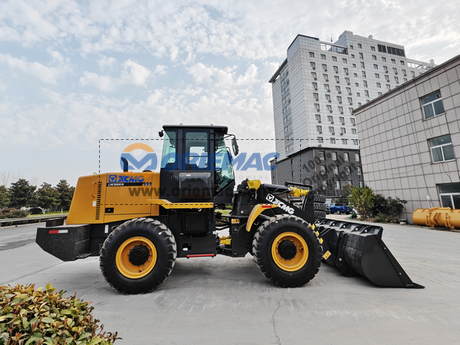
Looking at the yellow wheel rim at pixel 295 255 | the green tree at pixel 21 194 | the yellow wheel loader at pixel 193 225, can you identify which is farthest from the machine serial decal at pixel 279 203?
the green tree at pixel 21 194

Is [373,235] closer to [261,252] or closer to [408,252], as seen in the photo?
[261,252]

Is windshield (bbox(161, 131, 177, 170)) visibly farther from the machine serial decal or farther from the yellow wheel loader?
the machine serial decal

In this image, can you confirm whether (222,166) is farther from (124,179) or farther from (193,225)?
(124,179)

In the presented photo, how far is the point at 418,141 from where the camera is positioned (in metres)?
15.7

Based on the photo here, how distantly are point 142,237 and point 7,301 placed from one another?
2.80 metres

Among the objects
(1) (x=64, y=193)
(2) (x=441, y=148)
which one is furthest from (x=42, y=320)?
(1) (x=64, y=193)

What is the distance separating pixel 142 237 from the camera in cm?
430

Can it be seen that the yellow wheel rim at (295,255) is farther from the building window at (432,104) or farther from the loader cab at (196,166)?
the building window at (432,104)

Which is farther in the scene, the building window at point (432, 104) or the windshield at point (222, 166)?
the building window at point (432, 104)

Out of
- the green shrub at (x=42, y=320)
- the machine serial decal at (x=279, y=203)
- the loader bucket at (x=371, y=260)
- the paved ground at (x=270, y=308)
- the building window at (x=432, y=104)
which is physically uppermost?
the building window at (x=432, y=104)

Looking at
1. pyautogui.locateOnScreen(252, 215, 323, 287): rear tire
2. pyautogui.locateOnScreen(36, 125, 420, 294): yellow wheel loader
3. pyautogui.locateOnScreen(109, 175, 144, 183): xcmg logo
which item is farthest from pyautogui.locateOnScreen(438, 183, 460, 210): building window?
pyautogui.locateOnScreen(109, 175, 144, 183): xcmg logo

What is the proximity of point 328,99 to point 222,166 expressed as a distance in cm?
4754

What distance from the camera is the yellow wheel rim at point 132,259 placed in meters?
4.23

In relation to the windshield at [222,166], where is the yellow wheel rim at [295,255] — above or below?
below
